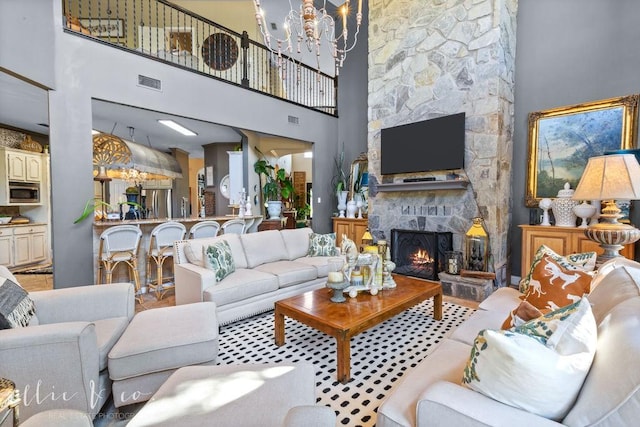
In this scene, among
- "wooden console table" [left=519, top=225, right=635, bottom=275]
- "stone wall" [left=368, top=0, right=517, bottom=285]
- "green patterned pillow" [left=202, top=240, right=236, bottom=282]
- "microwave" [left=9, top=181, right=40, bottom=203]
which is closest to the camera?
"green patterned pillow" [left=202, top=240, right=236, bottom=282]

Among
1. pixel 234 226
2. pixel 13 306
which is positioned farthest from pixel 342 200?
pixel 13 306

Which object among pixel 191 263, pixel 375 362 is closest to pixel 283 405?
pixel 375 362

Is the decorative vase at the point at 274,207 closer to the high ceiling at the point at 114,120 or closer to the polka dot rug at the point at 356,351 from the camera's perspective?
the high ceiling at the point at 114,120

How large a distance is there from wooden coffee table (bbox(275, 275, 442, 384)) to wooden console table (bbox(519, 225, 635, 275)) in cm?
175

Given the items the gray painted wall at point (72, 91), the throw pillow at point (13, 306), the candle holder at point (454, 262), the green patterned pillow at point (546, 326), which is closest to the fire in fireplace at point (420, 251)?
the candle holder at point (454, 262)

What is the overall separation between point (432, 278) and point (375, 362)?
8.52 ft

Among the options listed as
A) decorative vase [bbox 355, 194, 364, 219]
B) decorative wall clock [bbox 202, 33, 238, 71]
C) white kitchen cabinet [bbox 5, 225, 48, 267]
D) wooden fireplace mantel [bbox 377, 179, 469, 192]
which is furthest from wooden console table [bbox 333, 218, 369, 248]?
white kitchen cabinet [bbox 5, 225, 48, 267]

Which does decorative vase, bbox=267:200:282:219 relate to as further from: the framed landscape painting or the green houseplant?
the framed landscape painting

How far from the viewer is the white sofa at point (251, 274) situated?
2883 millimetres

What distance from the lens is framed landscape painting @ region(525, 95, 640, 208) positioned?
3578mm

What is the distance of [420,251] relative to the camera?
4742mm

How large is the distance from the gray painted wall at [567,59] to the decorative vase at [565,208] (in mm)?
615

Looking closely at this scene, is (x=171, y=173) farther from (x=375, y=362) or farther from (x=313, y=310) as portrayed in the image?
(x=375, y=362)

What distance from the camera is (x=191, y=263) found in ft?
10.7
